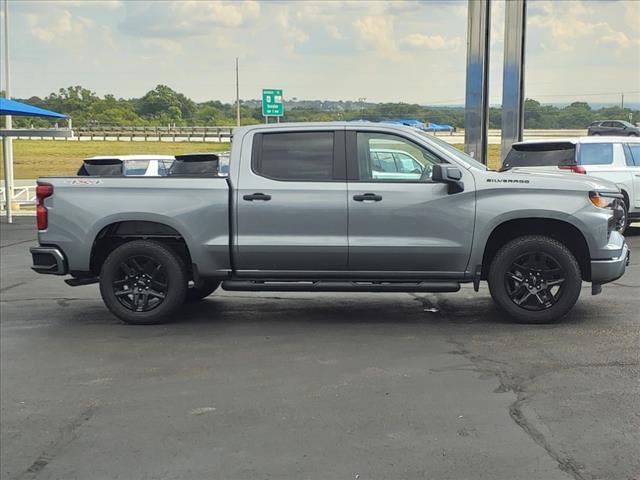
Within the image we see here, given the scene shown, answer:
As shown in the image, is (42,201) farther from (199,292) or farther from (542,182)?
(542,182)

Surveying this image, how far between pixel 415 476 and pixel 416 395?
1.27 m

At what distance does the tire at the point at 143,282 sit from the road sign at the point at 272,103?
79.4 ft

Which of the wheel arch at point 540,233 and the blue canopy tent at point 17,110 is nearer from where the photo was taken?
the wheel arch at point 540,233

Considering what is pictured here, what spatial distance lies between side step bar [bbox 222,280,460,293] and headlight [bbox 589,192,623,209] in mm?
1480

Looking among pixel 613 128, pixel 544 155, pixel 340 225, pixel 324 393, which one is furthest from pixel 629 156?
pixel 613 128

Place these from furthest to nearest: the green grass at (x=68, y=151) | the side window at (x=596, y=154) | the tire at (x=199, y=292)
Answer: the green grass at (x=68, y=151), the side window at (x=596, y=154), the tire at (x=199, y=292)

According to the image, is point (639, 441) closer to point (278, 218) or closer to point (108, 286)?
point (278, 218)

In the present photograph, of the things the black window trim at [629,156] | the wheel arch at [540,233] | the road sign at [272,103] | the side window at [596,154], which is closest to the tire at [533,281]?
the wheel arch at [540,233]

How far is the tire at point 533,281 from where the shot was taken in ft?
22.9

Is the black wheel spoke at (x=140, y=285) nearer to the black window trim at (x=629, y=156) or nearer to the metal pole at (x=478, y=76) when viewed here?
the black window trim at (x=629, y=156)

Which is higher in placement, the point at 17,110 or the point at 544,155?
the point at 17,110

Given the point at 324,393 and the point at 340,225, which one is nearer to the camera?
the point at 324,393

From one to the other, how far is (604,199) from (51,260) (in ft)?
17.5

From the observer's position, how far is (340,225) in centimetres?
707
